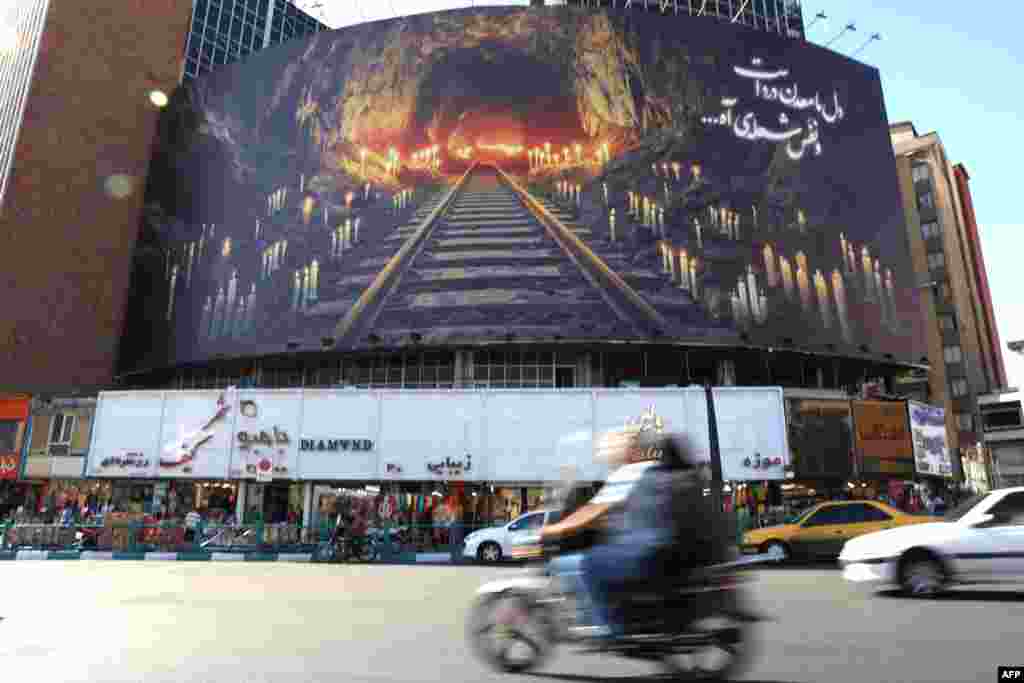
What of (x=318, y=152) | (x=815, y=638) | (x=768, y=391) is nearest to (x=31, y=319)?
(x=318, y=152)

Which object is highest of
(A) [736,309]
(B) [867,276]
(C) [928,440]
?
(B) [867,276]

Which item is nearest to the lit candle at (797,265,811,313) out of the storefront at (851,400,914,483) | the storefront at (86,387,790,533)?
the storefront at (851,400,914,483)

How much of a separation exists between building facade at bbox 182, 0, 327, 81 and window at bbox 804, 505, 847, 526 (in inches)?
2537

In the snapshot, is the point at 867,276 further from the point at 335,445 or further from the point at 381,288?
the point at 335,445

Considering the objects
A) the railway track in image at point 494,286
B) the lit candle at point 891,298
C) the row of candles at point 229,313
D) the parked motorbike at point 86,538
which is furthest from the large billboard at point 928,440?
the row of candles at point 229,313

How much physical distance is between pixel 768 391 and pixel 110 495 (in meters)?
26.1

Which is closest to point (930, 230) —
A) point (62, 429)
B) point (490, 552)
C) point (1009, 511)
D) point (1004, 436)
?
point (1004, 436)

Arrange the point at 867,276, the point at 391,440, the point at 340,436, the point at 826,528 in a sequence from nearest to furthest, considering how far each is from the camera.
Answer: the point at 826,528 < the point at 391,440 < the point at 340,436 < the point at 867,276

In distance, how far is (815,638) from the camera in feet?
19.0

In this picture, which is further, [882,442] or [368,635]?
[882,442]

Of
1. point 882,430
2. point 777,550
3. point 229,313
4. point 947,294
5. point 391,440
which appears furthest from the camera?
point 947,294

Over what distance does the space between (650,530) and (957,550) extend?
20.6ft

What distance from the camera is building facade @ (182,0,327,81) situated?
6700cm

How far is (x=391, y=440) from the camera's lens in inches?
940
